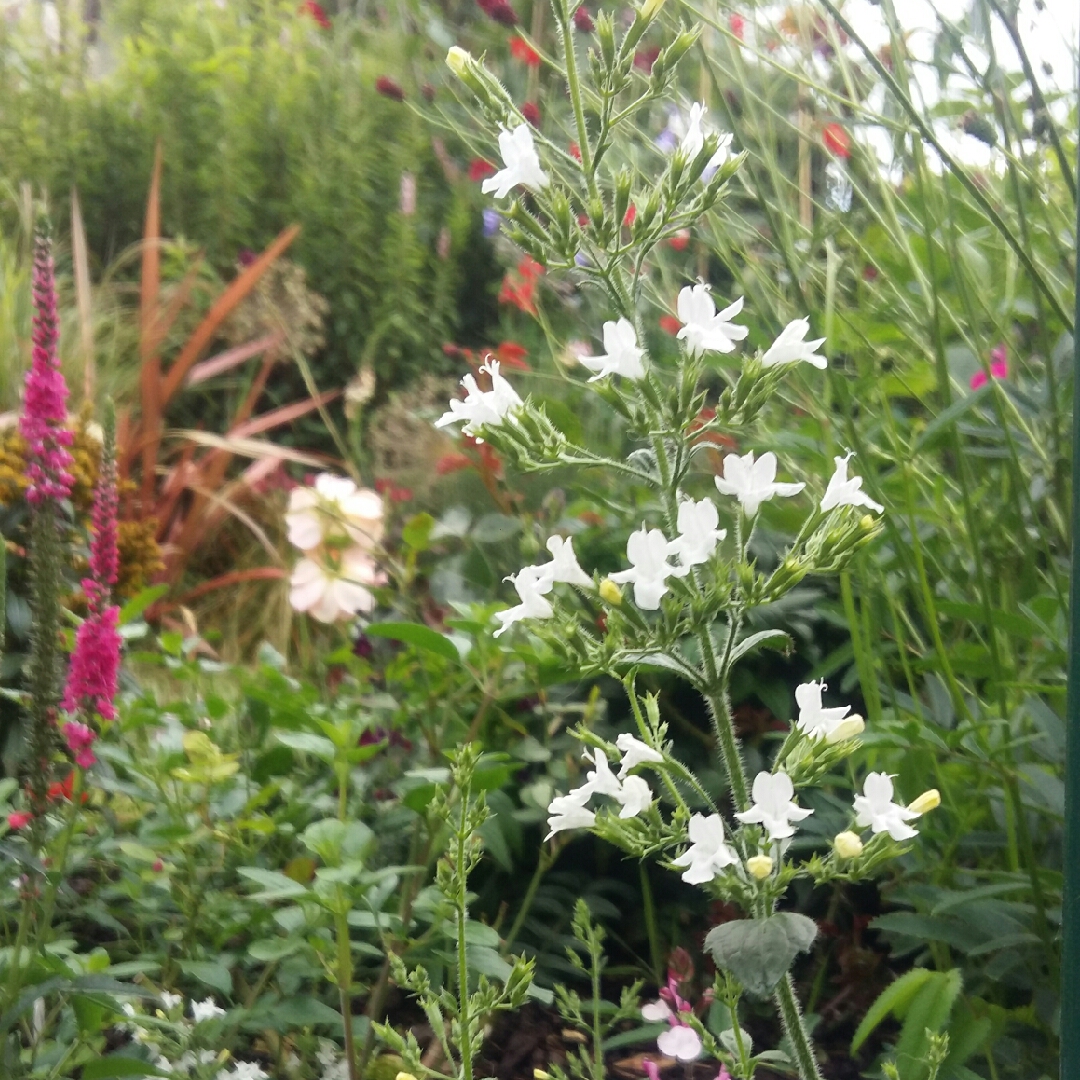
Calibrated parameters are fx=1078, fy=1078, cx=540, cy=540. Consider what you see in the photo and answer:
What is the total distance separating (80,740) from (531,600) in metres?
0.38

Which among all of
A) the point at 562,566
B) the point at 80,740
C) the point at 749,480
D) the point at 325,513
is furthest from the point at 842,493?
the point at 325,513

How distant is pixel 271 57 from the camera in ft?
11.0

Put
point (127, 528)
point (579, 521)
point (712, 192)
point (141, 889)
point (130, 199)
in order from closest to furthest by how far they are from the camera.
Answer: point (712, 192), point (141, 889), point (579, 521), point (127, 528), point (130, 199)

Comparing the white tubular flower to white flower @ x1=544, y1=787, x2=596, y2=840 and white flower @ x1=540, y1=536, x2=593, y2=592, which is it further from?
white flower @ x1=544, y1=787, x2=596, y2=840

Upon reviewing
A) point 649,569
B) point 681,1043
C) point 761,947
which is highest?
point 649,569

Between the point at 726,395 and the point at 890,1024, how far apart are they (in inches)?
32.5

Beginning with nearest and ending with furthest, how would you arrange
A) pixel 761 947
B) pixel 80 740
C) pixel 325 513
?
pixel 761 947 → pixel 80 740 → pixel 325 513

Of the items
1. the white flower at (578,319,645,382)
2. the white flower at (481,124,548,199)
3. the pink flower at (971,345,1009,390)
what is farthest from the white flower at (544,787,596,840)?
the pink flower at (971,345,1009,390)

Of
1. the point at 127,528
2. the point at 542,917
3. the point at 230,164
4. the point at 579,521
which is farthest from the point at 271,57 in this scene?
the point at 542,917

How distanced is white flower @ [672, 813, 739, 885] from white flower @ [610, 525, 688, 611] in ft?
0.39

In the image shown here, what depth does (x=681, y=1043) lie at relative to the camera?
82 centimetres

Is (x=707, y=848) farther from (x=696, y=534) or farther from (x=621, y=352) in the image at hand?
(x=621, y=352)

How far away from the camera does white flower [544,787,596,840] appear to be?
62cm

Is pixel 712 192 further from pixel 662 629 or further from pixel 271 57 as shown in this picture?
pixel 271 57
